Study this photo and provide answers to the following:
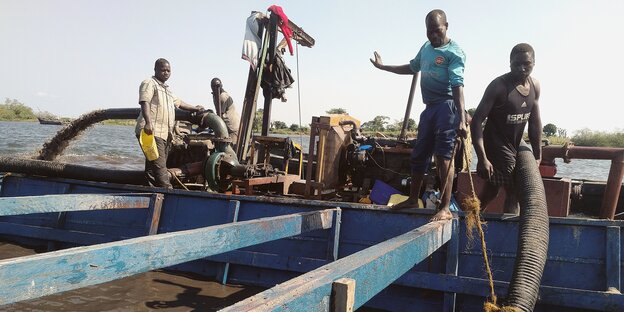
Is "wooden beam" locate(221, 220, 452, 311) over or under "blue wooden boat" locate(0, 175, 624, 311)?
over

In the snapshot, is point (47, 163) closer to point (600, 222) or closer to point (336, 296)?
point (336, 296)

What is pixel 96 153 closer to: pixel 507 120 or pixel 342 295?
pixel 507 120

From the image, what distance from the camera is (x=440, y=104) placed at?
375 cm

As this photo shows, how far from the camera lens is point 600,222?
330 cm

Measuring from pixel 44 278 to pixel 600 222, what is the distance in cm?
363

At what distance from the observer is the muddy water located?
12.2 ft

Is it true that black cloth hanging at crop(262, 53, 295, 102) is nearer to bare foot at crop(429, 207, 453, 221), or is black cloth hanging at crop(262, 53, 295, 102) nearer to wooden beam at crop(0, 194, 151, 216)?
wooden beam at crop(0, 194, 151, 216)

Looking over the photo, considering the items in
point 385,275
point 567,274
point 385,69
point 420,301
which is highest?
point 385,69

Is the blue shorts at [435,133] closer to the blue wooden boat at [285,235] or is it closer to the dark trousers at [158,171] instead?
the blue wooden boat at [285,235]

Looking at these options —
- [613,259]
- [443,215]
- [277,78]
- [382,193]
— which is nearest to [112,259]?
[443,215]

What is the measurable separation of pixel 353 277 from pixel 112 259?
1.18 m

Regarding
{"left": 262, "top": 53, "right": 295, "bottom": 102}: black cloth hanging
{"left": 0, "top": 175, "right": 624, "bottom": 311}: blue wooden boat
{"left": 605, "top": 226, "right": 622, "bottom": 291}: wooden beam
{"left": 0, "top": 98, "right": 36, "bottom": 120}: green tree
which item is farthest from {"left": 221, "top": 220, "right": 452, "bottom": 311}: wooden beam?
{"left": 0, "top": 98, "right": 36, "bottom": 120}: green tree

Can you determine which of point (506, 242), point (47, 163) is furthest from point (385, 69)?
point (47, 163)

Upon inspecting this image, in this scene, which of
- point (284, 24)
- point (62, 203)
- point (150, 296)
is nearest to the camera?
point (62, 203)
